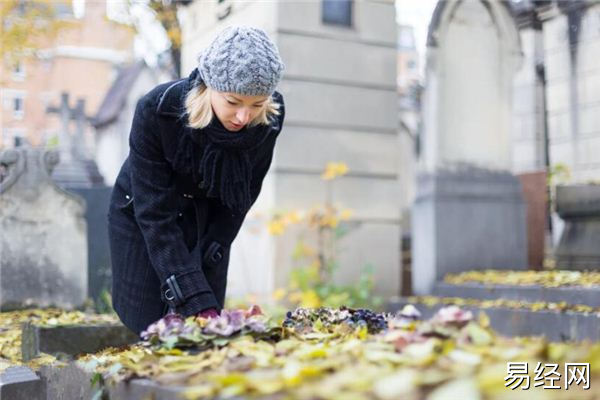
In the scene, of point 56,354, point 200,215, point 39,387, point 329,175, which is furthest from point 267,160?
point 329,175

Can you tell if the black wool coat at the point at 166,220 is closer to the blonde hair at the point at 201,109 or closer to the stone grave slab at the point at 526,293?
the blonde hair at the point at 201,109

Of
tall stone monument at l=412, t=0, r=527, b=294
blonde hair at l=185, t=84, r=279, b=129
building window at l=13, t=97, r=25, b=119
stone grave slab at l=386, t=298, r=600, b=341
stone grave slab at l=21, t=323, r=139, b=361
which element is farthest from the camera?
building window at l=13, t=97, r=25, b=119

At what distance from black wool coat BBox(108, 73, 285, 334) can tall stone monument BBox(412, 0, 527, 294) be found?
4341 millimetres

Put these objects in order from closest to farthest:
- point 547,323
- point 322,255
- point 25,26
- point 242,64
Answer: point 242,64 → point 547,323 → point 322,255 → point 25,26

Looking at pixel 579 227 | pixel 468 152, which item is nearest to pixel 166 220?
pixel 468 152

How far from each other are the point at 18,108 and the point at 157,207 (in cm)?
4646

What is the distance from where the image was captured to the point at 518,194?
25.6ft

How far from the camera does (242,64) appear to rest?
2.59 metres

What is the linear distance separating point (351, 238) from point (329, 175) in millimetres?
737

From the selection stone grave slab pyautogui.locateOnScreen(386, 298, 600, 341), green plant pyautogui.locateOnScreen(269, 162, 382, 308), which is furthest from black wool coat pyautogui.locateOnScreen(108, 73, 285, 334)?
green plant pyautogui.locateOnScreen(269, 162, 382, 308)

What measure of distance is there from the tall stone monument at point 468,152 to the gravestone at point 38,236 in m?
2.96

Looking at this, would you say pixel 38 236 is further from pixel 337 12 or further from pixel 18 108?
pixel 18 108

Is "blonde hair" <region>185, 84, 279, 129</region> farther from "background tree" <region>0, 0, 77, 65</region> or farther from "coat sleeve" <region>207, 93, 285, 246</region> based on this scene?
"background tree" <region>0, 0, 77, 65</region>

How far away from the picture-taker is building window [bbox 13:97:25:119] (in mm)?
45919
